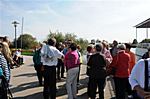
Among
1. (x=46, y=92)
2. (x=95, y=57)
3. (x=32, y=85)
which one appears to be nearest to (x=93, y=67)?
(x=95, y=57)

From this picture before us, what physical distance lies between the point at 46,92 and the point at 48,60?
3.24 ft

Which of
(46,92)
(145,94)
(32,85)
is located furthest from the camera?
(32,85)

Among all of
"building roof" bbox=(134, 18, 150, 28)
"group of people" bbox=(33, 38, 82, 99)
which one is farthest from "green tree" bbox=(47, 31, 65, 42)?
"group of people" bbox=(33, 38, 82, 99)

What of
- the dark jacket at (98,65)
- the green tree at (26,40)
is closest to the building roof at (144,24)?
the dark jacket at (98,65)

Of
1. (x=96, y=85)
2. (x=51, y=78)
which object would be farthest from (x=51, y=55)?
Answer: (x=96, y=85)

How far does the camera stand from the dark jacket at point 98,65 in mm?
9148

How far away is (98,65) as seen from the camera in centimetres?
917

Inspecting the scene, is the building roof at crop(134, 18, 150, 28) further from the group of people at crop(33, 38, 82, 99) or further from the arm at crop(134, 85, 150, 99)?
the arm at crop(134, 85, 150, 99)

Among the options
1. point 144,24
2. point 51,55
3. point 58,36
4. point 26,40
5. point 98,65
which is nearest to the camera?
point 98,65

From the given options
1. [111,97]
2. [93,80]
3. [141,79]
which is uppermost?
[141,79]

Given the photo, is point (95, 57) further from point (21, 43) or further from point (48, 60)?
point (21, 43)

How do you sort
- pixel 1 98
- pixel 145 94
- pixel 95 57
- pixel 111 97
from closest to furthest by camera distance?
1. pixel 145 94
2. pixel 1 98
3. pixel 95 57
4. pixel 111 97

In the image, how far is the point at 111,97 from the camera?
34.8ft

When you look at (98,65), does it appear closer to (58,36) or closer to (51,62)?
(51,62)
